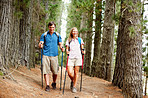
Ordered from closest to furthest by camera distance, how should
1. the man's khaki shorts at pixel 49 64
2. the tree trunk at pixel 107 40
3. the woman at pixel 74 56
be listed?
1. the man's khaki shorts at pixel 49 64
2. the woman at pixel 74 56
3. the tree trunk at pixel 107 40

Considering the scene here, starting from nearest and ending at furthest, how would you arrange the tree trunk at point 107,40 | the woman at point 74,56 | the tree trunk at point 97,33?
the woman at point 74,56
the tree trunk at point 107,40
the tree trunk at point 97,33

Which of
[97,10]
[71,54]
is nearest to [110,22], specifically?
[97,10]

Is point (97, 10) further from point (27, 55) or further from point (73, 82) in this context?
point (73, 82)

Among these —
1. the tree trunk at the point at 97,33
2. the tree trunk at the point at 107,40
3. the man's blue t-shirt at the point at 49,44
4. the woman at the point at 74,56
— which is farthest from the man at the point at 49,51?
the tree trunk at the point at 97,33

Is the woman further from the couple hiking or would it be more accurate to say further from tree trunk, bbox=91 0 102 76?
tree trunk, bbox=91 0 102 76

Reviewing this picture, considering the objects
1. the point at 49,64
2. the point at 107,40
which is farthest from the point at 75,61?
the point at 107,40

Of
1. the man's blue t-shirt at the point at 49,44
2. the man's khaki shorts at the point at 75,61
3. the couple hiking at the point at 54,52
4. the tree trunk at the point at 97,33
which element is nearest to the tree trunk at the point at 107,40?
the tree trunk at the point at 97,33

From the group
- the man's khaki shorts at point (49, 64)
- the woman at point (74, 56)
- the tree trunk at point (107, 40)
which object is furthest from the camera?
the tree trunk at point (107, 40)

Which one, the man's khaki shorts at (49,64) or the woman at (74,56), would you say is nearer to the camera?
the man's khaki shorts at (49,64)

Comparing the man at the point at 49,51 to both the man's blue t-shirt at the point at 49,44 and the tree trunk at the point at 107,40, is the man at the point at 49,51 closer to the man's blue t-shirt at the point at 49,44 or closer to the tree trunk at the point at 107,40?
the man's blue t-shirt at the point at 49,44

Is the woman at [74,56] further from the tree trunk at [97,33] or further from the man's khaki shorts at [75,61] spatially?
the tree trunk at [97,33]

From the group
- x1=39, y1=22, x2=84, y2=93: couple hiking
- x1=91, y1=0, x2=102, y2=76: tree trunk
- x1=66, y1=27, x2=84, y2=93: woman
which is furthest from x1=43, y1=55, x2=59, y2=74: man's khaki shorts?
x1=91, y1=0, x2=102, y2=76: tree trunk

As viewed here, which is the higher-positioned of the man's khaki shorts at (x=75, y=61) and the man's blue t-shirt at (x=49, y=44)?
the man's blue t-shirt at (x=49, y=44)

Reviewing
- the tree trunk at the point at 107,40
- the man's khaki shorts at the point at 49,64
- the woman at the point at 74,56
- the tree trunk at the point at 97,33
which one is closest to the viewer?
the man's khaki shorts at the point at 49,64
